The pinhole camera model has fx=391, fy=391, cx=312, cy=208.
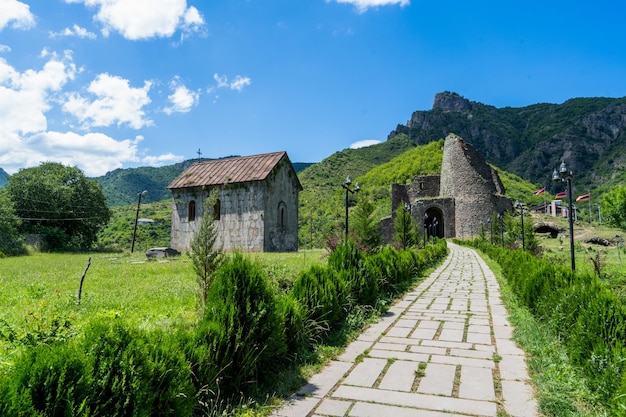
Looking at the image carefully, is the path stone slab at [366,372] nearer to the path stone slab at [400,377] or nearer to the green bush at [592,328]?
the path stone slab at [400,377]

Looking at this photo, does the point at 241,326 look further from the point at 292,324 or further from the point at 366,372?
the point at 366,372

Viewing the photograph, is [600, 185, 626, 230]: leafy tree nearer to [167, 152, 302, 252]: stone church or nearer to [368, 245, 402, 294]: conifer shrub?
[167, 152, 302, 252]: stone church

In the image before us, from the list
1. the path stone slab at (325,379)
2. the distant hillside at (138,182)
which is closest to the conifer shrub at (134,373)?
the path stone slab at (325,379)

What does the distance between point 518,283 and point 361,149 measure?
7426 centimetres

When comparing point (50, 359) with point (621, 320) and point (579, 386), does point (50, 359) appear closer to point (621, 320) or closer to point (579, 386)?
point (579, 386)

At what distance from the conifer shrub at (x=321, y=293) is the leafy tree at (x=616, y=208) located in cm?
4586

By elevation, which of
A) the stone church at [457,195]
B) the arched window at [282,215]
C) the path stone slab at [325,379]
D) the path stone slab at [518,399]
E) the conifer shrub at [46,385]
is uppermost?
the stone church at [457,195]

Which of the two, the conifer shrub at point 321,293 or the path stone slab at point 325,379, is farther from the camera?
the conifer shrub at point 321,293

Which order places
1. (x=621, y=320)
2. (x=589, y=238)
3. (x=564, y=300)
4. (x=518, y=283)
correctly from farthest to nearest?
(x=589, y=238)
(x=518, y=283)
(x=564, y=300)
(x=621, y=320)

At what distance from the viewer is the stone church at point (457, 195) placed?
35.8 metres

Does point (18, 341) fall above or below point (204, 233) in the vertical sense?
below

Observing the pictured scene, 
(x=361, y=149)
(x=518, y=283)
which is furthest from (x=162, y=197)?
(x=518, y=283)

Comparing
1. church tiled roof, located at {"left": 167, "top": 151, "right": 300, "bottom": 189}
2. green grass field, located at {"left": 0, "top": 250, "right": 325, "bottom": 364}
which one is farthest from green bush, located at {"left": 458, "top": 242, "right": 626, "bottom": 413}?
church tiled roof, located at {"left": 167, "top": 151, "right": 300, "bottom": 189}

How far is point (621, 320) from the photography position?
3.45 m
